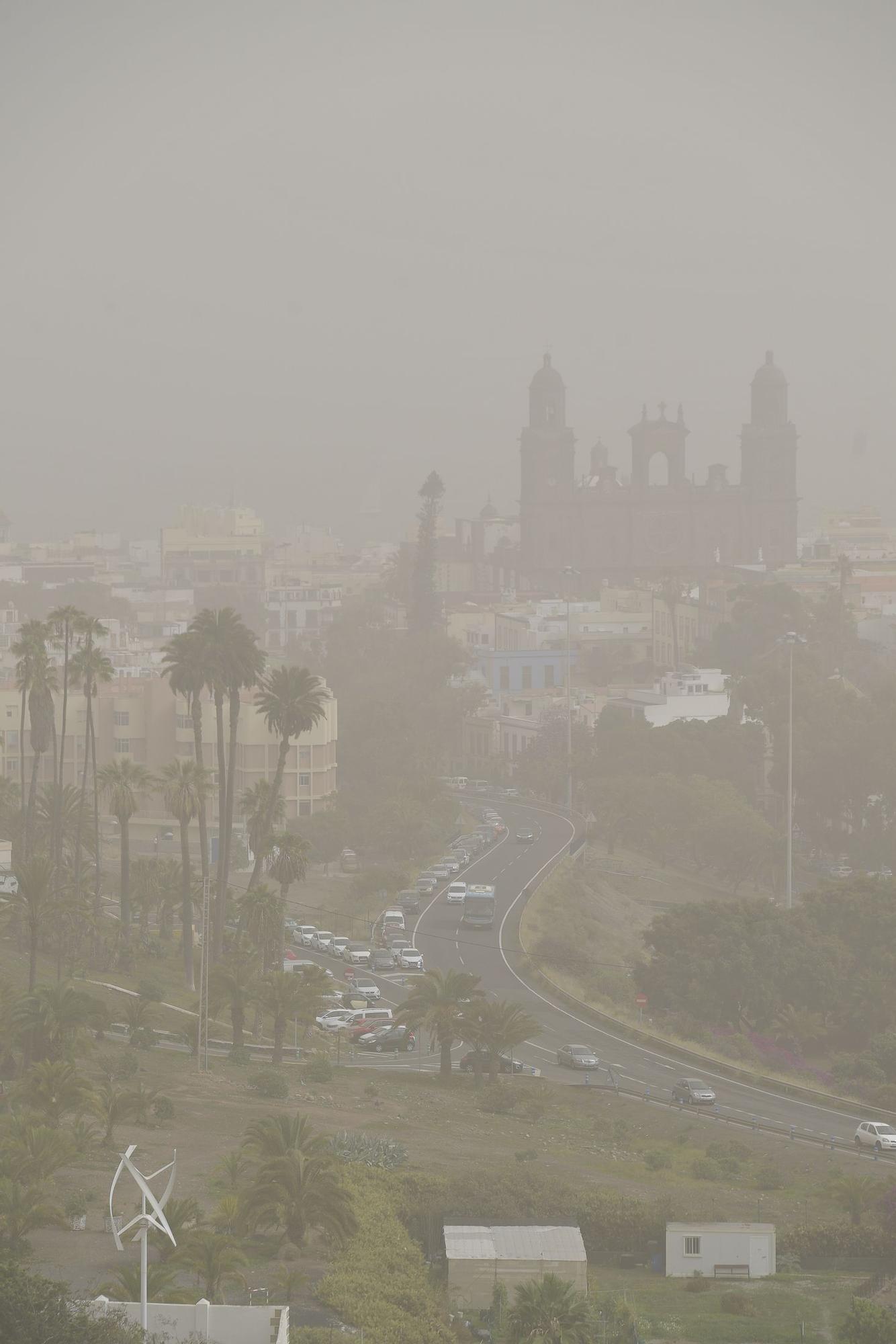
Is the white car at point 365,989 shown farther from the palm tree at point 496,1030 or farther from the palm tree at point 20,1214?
the palm tree at point 20,1214

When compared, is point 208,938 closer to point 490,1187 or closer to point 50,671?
point 50,671

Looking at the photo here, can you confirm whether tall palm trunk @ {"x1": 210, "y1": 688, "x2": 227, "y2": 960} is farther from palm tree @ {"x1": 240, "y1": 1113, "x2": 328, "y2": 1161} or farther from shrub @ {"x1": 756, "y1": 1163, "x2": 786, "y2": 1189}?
A: palm tree @ {"x1": 240, "y1": 1113, "x2": 328, "y2": 1161}

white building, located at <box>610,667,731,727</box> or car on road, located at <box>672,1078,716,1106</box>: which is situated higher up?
white building, located at <box>610,667,731,727</box>

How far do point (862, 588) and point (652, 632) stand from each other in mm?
24086

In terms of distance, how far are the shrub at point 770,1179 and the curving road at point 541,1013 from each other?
4.80 m

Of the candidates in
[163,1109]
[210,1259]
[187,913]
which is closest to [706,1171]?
[163,1109]

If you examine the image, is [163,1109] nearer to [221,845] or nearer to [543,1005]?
[543,1005]

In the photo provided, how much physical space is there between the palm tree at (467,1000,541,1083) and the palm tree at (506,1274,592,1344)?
19.1m

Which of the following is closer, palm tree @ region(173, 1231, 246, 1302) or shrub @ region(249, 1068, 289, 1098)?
Answer: palm tree @ region(173, 1231, 246, 1302)

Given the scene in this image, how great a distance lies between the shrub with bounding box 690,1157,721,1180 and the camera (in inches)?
1764

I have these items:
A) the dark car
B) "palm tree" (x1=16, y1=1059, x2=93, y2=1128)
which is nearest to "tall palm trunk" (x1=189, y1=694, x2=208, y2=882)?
the dark car

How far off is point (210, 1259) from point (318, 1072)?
17172 mm

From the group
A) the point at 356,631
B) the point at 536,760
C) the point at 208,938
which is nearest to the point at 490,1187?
the point at 208,938

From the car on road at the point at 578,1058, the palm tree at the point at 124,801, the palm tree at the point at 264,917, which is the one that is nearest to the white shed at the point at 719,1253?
the car on road at the point at 578,1058
